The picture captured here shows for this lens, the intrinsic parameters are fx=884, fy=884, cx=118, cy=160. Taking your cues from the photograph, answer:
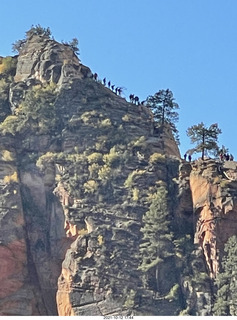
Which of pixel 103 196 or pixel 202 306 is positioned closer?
pixel 202 306

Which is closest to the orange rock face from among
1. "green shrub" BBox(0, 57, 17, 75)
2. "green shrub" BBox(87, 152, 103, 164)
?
"green shrub" BBox(87, 152, 103, 164)

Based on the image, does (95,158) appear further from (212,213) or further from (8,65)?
(8,65)

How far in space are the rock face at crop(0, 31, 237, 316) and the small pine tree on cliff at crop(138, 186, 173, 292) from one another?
53 centimetres

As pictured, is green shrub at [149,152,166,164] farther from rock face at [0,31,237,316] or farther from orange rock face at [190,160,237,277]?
orange rock face at [190,160,237,277]

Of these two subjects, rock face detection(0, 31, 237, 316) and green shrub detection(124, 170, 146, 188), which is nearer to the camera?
rock face detection(0, 31, 237, 316)

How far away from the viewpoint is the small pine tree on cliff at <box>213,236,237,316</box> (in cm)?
7456

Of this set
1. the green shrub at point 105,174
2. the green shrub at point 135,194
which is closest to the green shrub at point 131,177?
the green shrub at point 135,194

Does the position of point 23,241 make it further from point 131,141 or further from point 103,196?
point 131,141

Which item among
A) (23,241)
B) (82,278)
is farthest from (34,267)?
(82,278)

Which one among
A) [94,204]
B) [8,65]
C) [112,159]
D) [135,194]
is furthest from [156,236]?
[8,65]

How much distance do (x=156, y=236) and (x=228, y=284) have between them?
339 inches

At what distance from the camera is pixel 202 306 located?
7650 cm

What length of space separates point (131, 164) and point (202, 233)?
1166cm

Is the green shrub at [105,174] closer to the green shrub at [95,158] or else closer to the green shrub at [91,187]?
the green shrub at [91,187]
